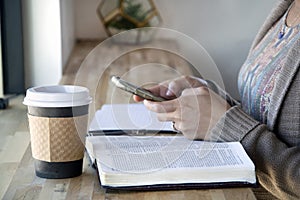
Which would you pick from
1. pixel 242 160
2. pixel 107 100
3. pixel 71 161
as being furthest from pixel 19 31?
pixel 242 160

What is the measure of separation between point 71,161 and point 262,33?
0.72 m

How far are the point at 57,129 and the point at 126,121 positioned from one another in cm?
34

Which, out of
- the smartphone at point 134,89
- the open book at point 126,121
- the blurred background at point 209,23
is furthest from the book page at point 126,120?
the blurred background at point 209,23

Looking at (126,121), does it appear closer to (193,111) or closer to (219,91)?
(193,111)

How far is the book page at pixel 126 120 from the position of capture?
1.29 metres

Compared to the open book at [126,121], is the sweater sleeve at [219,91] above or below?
above

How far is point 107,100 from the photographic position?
5.40 ft

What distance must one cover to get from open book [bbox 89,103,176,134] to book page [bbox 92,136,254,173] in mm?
103

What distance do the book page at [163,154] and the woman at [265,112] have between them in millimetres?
61

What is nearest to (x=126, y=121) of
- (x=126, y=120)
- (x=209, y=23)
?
(x=126, y=120)

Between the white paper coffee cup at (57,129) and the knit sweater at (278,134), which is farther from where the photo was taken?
the knit sweater at (278,134)

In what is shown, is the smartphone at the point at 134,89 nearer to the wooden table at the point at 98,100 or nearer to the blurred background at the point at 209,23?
the wooden table at the point at 98,100

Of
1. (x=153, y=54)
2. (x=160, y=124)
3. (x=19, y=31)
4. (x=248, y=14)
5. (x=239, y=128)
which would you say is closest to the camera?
(x=239, y=128)

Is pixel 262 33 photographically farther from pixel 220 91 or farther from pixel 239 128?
pixel 239 128
